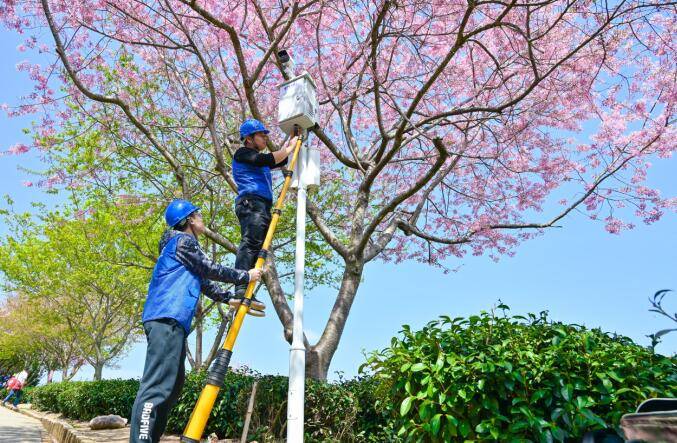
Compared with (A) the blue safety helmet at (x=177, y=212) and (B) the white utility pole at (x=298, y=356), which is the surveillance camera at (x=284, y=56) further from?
(A) the blue safety helmet at (x=177, y=212)

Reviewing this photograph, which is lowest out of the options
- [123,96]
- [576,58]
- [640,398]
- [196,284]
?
[640,398]

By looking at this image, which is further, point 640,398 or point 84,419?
point 84,419

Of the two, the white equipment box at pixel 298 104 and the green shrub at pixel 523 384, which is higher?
the white equipment box at pixel 298 104

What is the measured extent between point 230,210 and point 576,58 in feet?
30.5

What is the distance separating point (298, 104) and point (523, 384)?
9.69 feet

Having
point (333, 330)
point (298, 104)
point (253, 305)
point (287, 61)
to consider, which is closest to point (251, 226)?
point (253, 305)

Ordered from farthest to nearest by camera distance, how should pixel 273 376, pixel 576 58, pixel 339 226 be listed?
pixel 339 226
pixel 576 58
pixel 273 376

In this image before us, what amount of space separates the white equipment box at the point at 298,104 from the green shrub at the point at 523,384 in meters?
2.27

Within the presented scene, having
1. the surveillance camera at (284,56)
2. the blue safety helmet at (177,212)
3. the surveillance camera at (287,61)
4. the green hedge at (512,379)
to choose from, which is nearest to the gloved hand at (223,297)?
the blue safety helmet at (177,212)

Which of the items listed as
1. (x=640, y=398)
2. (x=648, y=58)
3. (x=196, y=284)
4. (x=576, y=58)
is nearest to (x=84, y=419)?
(x=196, y=284)

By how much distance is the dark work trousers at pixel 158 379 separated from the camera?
2760mm

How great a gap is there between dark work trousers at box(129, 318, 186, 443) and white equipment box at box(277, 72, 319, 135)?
2.20 m

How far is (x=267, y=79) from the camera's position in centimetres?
955

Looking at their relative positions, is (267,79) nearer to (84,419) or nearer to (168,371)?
(168,371)
